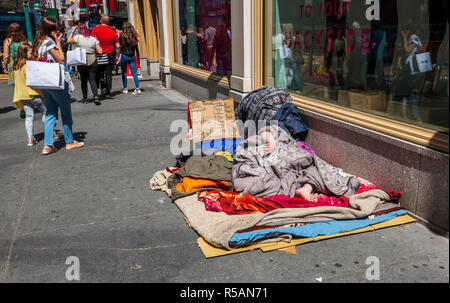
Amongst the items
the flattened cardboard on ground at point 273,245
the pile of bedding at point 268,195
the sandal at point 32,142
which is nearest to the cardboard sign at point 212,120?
A: the pile of bedding at point 268,195

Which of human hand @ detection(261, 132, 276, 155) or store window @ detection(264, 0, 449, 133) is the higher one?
store window @ detection(264, 0, 449, 133)

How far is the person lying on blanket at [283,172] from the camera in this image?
3982 mm

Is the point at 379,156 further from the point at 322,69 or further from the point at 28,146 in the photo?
the point at 28,146

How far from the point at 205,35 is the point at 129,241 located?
6549mm

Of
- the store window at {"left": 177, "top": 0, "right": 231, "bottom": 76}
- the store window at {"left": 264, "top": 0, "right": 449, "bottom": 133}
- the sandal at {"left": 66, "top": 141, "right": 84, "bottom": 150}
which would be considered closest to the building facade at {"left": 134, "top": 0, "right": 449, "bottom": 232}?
the store window at {"left": 264, "top": 0, "right": 449, "bottom": 133}

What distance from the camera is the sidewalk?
287cm

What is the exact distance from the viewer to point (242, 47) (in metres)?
6.44

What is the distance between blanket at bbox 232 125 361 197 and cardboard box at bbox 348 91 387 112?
0.78 metres

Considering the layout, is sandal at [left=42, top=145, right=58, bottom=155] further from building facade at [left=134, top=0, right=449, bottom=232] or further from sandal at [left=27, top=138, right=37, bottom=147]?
building facade at [left=134, top=0, right=449, bottom=232]

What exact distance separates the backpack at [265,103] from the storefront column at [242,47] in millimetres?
725

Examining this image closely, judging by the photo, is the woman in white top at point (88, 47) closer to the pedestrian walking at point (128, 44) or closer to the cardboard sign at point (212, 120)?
the pedestrian walking at point (128, 44)

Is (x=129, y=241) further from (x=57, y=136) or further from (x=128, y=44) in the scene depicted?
(x=128, y=44)
